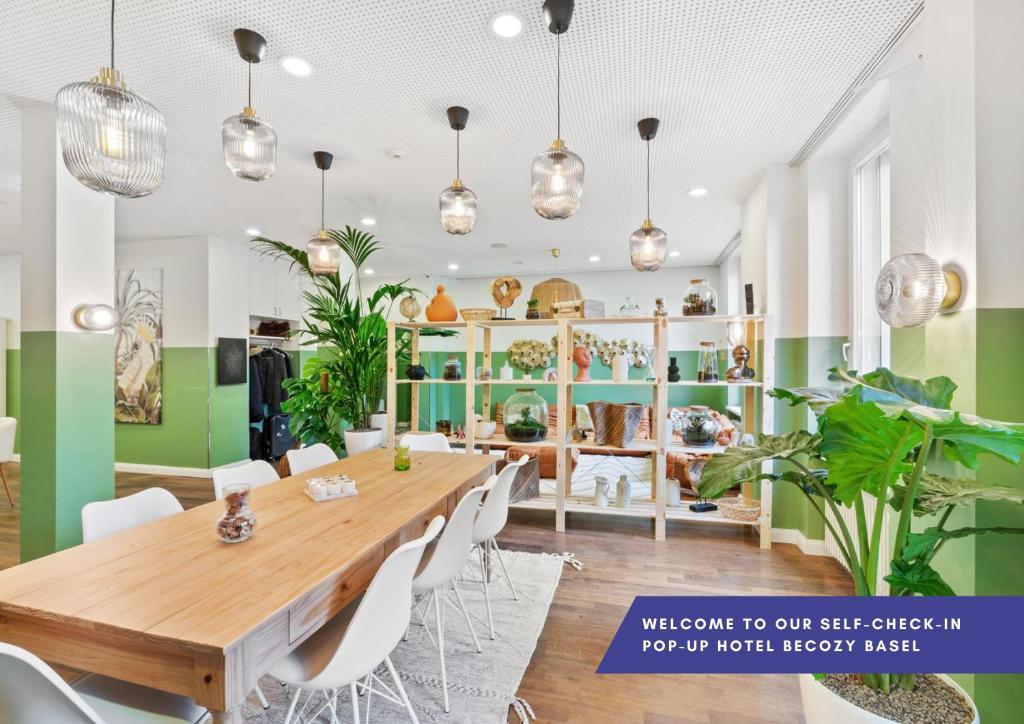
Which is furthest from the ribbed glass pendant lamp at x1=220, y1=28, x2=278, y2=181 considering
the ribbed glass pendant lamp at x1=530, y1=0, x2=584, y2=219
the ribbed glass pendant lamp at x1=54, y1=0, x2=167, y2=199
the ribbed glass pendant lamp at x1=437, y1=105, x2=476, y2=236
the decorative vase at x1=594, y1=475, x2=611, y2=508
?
the decorative vase at x1=594, y1=475, x2=611, y2=508

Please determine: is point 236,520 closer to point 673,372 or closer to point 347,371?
point 347,371

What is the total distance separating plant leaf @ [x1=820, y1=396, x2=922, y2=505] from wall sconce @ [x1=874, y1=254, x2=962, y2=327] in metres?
0.68

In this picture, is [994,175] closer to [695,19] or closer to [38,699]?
[695,19]

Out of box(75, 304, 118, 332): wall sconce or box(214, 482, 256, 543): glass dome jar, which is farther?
box(75, 304, 118, 332): wall sconce

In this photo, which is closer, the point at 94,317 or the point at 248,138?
the point at 248,138

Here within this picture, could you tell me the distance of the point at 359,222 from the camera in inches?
184

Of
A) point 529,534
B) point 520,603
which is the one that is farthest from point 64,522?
point 529,534

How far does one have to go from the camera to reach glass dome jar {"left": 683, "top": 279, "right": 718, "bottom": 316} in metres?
3.60

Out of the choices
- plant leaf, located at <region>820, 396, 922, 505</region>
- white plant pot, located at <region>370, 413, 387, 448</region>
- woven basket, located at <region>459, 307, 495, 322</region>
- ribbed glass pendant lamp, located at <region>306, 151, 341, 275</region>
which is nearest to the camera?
plant leaf, located at <region>820, 396, 922, 505</region>

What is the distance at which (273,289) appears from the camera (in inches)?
247

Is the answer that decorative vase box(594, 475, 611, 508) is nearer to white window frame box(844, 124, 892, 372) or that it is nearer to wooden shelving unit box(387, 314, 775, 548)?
wooden shelving unit box(387, 314, 775, 548)

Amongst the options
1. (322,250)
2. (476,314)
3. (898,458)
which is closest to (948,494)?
(898,458)

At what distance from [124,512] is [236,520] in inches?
24.4

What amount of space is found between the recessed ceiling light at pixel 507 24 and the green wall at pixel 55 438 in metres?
2.81
